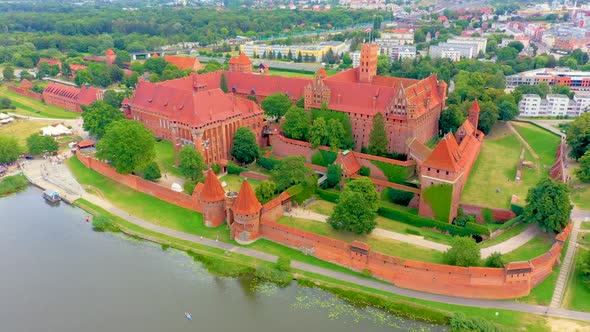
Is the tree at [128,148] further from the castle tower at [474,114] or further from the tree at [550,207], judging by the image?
the tree at [550,207]

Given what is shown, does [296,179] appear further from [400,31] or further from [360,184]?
[400,31]

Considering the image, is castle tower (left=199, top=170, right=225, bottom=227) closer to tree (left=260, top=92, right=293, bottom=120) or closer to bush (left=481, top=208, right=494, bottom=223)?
tree (left=260, top=92, right=293, bottom=120)

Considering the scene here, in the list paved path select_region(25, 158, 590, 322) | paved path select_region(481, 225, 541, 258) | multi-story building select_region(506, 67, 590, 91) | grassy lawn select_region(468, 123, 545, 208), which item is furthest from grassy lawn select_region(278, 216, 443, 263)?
multi-story building select_region(506, 67, 590, 91)

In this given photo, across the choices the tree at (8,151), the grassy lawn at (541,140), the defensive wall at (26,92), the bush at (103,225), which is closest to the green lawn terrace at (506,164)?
the grassy lawn at (541,140)

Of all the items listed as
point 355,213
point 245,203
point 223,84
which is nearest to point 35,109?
point 223,84

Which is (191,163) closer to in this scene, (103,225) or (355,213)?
(103,225)

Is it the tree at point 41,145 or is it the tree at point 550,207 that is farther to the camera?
the tree at point 41,145

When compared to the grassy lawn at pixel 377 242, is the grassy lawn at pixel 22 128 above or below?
above

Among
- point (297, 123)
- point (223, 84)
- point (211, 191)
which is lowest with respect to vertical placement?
point (211, 191)
